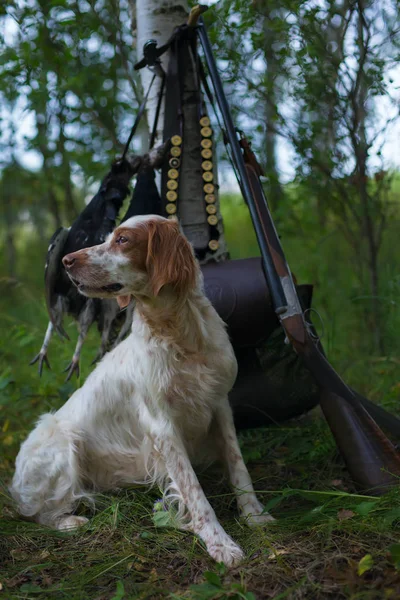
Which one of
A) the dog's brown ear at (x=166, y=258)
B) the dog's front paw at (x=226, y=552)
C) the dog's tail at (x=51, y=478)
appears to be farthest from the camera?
the dog's tail at (x=51, y=478)

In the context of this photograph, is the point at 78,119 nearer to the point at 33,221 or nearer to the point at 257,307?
the point at 257,307

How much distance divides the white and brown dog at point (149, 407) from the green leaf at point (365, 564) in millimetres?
498

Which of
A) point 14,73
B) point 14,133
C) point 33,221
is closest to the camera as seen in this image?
point 14,73

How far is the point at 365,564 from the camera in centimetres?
189

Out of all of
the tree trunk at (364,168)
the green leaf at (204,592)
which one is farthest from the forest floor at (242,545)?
the tree trunk at (364,168)

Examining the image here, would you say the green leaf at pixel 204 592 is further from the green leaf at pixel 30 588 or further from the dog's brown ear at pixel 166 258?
the dog's brown ear at pixel 166 258

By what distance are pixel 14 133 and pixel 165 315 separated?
141 inches

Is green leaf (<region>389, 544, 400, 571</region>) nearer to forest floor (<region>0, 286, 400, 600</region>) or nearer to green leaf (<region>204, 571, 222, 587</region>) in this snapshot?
forest floor (<region>0, 286, 400, 600</region>)

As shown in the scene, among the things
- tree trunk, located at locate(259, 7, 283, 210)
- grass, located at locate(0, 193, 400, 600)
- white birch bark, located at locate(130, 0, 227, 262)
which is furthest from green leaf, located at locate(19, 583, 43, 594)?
tree trunk, located at locate(259, 7, 283, 210)

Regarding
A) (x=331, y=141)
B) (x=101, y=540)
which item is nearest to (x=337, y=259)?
(x=331, y=141)

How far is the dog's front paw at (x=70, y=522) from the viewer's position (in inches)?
104

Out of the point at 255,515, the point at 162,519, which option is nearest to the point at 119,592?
the point at 162,519

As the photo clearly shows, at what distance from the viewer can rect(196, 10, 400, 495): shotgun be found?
8.18ft

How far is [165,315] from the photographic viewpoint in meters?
2.53
